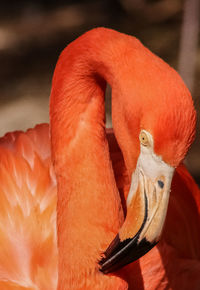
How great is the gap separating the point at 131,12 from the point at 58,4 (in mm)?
801

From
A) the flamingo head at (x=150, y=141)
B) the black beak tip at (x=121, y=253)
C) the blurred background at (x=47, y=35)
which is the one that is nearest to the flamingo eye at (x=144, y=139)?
the flamingo head at (x=150, y=141)

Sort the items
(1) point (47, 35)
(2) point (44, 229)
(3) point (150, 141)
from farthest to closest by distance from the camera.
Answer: (1) point (47, 35) → (2) point (44, 229) → (3) point (150, 141)

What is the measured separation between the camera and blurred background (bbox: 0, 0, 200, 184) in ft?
14.1

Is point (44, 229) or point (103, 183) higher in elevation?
point (103, 183)

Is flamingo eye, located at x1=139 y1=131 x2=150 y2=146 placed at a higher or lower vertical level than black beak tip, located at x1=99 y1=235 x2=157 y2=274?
higher

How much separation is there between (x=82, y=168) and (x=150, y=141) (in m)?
0.44

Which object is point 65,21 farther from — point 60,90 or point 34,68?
point 60,90

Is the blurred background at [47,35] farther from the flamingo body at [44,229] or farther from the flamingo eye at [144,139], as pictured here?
the flamingo eye at [144,139]

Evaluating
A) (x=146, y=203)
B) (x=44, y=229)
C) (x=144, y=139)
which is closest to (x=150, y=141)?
(x=144, y=139)

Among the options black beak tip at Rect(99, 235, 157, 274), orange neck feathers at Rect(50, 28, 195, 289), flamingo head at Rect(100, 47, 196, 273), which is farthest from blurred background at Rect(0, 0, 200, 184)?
flamingo head at Rect(100, 47, 196, 273)

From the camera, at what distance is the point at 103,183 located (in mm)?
1918

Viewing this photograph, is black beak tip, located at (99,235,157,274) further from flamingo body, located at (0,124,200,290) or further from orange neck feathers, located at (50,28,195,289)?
flamingo body, located at (0,124,200,290)

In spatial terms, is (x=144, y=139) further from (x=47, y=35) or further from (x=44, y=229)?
(x=47, y=35)

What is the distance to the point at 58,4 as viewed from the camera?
5449mm
